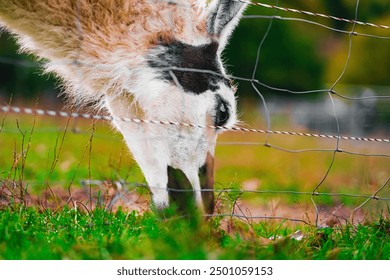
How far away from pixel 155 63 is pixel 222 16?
518mm

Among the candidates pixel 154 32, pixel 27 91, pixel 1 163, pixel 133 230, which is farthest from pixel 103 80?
pixel 27 91

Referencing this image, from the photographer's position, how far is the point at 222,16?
437 centimetres

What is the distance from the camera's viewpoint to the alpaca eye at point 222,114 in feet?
13.9

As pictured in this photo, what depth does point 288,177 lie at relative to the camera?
9086 mm

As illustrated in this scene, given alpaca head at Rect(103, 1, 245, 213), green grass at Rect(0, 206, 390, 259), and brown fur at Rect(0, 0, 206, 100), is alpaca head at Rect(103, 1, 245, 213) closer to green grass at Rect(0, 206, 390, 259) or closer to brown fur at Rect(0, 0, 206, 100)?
brown fur at Rect(0, 0, 206, 100)

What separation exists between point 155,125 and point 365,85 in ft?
76.6

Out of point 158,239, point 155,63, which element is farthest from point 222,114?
point 158,239

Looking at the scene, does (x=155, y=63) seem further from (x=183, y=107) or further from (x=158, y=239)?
(x=158, y=239)

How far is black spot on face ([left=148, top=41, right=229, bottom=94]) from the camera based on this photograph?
13.8ft

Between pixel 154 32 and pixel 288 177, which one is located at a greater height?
pixel 154 32

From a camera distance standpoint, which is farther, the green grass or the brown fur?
the brown fur

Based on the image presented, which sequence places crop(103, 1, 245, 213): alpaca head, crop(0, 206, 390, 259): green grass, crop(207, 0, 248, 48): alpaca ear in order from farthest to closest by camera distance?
crop(207, 0, 248, 48): alpaca ear, crop(103, 1, 245, 213): alpaca head, crop(0, 206, 390, 259): green grass

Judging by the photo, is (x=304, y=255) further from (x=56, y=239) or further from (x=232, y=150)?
(x=232, y=150)

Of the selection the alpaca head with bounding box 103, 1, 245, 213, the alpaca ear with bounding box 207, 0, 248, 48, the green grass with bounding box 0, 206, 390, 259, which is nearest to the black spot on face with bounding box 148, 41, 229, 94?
the alpaca head with bounding box 103, 1, 245, 213
